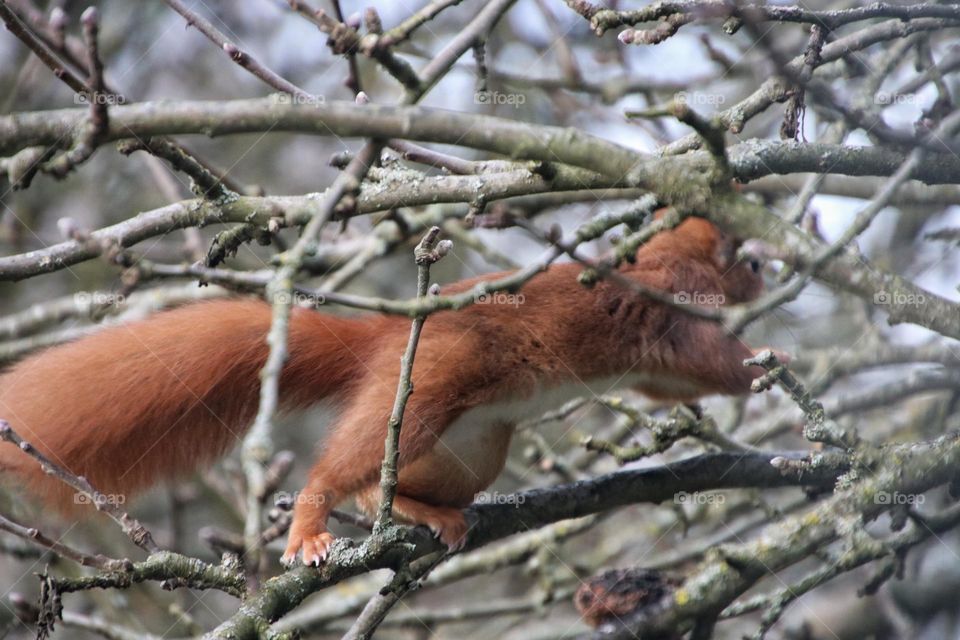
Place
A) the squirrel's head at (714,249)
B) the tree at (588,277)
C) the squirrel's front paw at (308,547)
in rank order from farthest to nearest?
the squirrel's head at (714,249) → the squirrel's front paw at (308,547) → the tree at (588,277)

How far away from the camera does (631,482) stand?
310cm

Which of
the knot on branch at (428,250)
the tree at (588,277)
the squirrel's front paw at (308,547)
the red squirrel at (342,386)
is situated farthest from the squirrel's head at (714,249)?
the knot on branch at (428,250)

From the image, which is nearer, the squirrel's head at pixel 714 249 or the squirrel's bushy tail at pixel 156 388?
the squirrel's bushy tail at pixel 156 388

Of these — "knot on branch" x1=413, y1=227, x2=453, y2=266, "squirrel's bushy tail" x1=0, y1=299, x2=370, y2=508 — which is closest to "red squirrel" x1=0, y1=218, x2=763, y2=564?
"squirrel's bushy tail" x1=0, y1=299, x2=370, y2=508

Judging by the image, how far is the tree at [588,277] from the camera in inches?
77.7

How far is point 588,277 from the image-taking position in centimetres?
224

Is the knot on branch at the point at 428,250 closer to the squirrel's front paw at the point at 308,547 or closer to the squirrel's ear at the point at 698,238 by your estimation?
the squirrel's front paw at the point at 308,547

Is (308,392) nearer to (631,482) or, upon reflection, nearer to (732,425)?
(631,482)

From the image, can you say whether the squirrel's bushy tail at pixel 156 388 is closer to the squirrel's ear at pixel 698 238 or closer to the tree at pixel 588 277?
the tree at pixel 588 277

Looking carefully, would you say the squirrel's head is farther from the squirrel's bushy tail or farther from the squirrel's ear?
the squirrel's bushy tail

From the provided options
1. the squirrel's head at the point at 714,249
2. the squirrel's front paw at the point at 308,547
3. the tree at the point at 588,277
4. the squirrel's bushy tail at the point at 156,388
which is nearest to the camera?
the tree at the point at 588,277

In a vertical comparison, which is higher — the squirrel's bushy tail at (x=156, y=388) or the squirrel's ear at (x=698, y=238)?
the squirrel's bushy tail at (x=156, y=388)

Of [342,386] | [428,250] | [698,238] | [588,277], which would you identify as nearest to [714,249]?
[698,238]

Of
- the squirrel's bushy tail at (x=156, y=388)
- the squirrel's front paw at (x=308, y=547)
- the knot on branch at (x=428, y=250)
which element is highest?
the knot on branch at (x=428, y=250)
